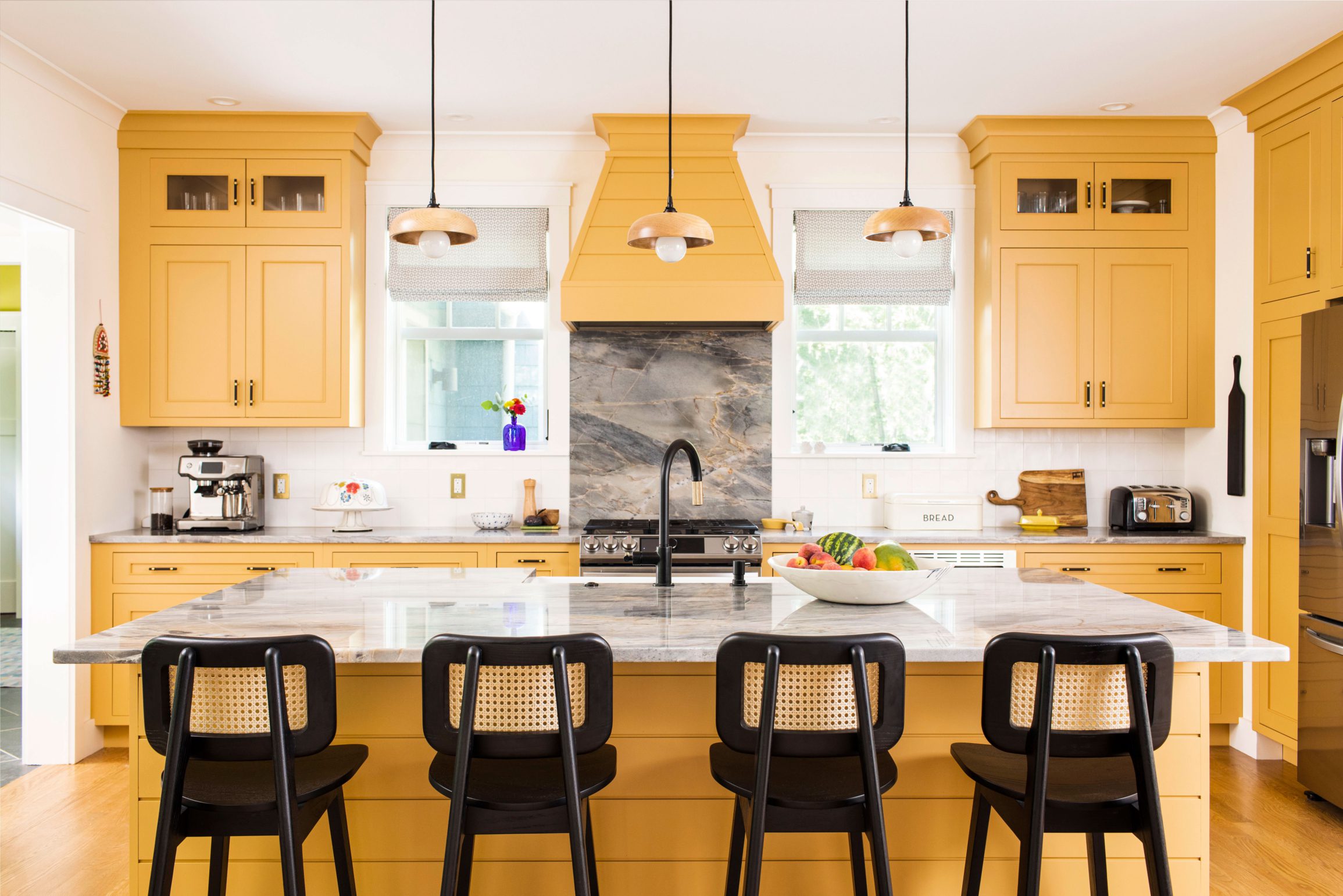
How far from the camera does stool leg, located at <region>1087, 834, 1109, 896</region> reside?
1802 millimetres

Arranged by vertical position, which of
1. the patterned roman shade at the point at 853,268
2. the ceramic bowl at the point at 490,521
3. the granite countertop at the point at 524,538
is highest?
the patterned roman shade at the point at 853,268

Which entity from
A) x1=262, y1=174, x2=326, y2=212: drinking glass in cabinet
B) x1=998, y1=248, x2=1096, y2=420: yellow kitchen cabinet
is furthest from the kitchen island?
x1=262, y1=174, x2=326, y2=212: drinking glass in cabinet

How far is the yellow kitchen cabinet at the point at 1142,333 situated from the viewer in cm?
415

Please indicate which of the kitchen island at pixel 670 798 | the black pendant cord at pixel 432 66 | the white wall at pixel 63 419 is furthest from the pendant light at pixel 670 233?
the white wall at pixel 63 419

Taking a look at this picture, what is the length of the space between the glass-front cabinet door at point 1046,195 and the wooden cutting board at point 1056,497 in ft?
4.04

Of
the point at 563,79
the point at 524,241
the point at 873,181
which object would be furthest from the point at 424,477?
the point at 873,181

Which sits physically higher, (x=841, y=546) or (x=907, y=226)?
(x=907, y=226)

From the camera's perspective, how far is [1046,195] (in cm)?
420

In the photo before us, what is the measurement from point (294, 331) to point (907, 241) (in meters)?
3.02

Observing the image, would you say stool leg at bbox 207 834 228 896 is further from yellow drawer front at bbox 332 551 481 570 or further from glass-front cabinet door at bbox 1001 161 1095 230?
glass-front cabinet door at bbox 1001 161 1095 230

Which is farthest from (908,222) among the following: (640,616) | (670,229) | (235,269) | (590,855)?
(235,269)

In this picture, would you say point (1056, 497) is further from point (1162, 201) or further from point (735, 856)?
point (735, 856)

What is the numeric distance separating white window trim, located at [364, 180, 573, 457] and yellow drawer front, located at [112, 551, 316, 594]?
0.75 m

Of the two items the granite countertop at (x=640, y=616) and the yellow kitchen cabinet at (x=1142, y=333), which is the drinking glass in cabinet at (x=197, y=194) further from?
the yellow kitchen cabinet at (x=1142, y=333)
